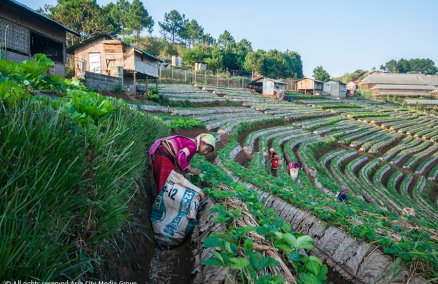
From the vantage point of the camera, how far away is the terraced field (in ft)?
11.5

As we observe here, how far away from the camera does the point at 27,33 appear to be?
15.2 m

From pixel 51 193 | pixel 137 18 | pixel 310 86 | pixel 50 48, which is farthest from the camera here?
pixel 310 86

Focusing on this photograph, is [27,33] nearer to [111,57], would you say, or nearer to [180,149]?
[111,57]

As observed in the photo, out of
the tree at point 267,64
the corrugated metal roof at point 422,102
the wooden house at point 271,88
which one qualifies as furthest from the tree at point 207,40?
the corrugated metal roof at point 422,102

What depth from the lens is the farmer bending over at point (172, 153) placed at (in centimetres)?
423

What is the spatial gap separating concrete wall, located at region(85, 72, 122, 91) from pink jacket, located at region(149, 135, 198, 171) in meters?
16.9

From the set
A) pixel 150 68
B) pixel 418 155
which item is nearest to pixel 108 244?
pixel 150 68

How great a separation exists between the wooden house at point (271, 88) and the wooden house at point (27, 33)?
4402 centimetres

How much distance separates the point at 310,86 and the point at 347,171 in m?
54.9

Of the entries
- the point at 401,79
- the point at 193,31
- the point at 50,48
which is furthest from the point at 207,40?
the point at 50,48

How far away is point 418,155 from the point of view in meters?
32.2

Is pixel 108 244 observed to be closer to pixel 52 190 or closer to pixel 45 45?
pixel 52 190

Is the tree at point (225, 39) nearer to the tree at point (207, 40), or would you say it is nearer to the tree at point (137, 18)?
the tree at point (207, 40)

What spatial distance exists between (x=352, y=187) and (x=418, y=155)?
2113cm
